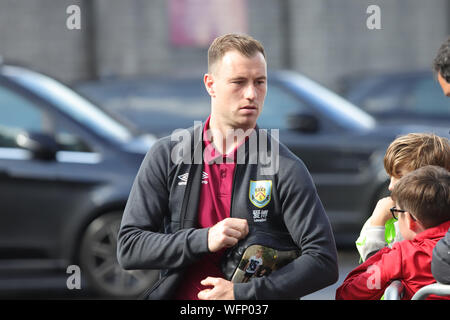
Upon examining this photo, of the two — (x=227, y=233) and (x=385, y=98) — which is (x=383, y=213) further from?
(x=385, y=98)

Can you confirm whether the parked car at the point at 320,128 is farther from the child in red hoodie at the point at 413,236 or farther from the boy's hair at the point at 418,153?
the child in red hoodie at the point at 413,236

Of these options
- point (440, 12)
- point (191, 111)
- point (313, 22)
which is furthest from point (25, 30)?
point (191, 111)

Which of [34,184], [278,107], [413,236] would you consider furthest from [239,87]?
[278,107]

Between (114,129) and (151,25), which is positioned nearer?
(114,129)

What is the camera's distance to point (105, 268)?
6.17 meters

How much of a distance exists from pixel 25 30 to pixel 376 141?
41.5ft

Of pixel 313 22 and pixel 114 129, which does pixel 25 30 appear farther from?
pixel 114 129

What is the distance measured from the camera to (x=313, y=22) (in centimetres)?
2019

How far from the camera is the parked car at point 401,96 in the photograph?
37.6 ft

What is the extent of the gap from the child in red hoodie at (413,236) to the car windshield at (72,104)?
3931 mm

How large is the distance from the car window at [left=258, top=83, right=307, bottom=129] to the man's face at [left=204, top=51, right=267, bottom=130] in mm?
5693

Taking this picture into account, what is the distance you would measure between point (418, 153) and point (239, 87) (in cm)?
68

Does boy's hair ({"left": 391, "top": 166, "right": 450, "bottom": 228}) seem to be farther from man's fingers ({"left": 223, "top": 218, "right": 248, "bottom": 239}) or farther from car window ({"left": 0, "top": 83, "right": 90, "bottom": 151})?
car window ({"left": 0, "top": 83, "right": 90, "bottom": 151})
